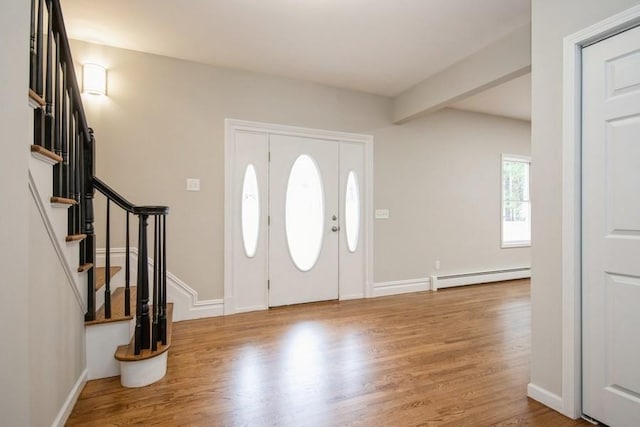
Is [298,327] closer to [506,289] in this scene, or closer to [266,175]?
[266,175]

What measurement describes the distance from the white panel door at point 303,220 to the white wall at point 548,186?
93.5 inches

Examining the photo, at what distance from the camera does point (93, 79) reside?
2883 mm

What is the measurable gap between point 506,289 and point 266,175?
3.80 m

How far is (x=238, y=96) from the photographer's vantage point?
3.50 meters

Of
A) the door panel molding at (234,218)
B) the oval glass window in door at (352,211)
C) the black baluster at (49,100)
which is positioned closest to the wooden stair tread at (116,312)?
the door panel molding at (234,218)

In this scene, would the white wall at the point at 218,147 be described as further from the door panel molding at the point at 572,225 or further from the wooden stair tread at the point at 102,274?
the door panel molding at the point at 572,225

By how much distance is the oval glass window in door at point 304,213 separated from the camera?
378cm

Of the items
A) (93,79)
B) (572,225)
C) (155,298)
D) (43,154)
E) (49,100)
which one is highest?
(93,79)

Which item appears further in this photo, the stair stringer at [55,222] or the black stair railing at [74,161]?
the black stair railing at [74,161]

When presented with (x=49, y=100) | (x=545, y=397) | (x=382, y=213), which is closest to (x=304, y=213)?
(x=382, y=213)

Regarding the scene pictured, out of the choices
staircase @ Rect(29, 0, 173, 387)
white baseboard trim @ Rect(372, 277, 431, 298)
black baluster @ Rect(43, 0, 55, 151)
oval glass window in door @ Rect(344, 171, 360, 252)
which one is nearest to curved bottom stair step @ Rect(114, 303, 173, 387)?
staircase @ Rect(29, 0, 173, 387)

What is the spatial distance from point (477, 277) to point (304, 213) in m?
3.00

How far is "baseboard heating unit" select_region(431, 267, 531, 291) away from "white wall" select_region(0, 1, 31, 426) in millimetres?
4382

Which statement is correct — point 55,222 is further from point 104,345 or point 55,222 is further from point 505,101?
point 505,101
